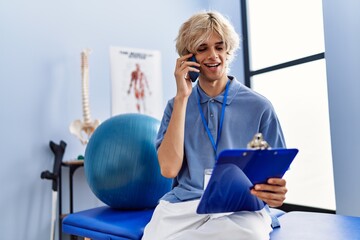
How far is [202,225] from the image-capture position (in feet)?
3.89

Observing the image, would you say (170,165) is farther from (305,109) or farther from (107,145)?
(305,109)

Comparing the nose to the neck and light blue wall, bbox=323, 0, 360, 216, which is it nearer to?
the neck

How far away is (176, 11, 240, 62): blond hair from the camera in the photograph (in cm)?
132

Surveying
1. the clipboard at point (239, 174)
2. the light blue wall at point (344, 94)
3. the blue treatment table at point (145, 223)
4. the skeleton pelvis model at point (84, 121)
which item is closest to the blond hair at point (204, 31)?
the clipboard at point (239, 174)

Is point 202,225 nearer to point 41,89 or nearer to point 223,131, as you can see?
point 223,131

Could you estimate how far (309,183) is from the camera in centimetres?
288

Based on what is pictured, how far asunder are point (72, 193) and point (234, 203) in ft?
6.64

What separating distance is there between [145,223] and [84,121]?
4.51 ft

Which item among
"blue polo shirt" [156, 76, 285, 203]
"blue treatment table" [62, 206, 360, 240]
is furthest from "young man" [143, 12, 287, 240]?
"blue treatment table" [62, 206, 360, 240]

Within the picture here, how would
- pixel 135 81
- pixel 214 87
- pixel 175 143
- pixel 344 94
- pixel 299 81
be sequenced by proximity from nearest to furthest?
pixel 175 143
pixel 214 87
pixel 344 94
pixel 299 81
pixel 135 81

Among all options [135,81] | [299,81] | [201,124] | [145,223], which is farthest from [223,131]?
[135,81]

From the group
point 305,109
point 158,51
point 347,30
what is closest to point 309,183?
point 305,109

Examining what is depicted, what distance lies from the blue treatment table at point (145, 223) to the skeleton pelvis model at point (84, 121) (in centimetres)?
94

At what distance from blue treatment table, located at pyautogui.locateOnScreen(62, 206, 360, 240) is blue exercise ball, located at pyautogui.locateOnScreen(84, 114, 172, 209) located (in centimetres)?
9
